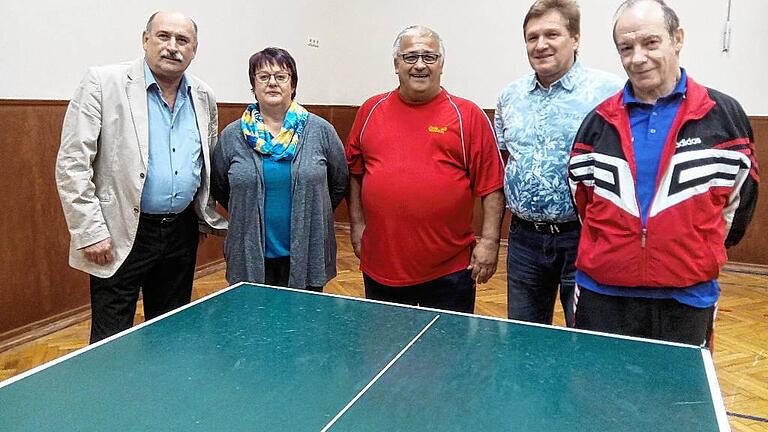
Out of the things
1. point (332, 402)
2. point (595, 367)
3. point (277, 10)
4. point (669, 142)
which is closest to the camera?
point (332, 402)

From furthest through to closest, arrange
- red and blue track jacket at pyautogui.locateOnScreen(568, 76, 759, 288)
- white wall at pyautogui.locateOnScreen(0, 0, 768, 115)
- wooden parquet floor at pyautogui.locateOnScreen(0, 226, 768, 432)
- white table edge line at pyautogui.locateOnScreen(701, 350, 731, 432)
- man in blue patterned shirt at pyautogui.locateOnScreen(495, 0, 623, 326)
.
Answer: white wall at pyautogui.locateOnScreen(0, 0, 768, 115), wooden parquet floor at pyautogui.locateOnScreen(0, 226, 768, 432), man in blue patterned shirt at pyautogui.locateOnScreen(495, 0, 623, 326), red and blue track jacket at pyautogui.locateOnScreen(568, 76, 759, 288), white table edge line at pyautogui.locateOnScreen(701, 350, 731, 432)

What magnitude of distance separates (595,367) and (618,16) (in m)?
1.02

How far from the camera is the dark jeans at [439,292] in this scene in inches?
101

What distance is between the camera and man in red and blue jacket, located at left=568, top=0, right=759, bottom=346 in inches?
71.0

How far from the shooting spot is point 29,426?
124cm

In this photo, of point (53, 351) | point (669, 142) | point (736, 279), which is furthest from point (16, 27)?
point (736, 279)

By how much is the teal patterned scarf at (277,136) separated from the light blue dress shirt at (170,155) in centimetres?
22

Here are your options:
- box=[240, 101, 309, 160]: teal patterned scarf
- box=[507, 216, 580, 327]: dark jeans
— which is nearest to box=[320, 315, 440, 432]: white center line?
box=[507, 216, 580, 327]: dark jeans

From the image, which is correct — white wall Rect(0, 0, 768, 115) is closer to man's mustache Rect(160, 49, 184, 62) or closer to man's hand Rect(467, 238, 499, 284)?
man's mustache Rect(160, 49, 184, 62)

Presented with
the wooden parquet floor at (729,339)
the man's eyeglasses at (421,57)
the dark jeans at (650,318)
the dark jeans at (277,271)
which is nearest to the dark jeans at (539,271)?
the dark jeans at (650,318)

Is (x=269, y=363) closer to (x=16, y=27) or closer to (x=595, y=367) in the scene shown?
(x=595, y=367)

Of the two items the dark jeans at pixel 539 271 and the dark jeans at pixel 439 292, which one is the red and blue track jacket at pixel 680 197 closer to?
the dark jeans at pixel 539 271

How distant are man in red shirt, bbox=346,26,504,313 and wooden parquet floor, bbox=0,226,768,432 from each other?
4.14 ft

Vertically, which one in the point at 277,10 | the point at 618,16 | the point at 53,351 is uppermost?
the point at 277,10
